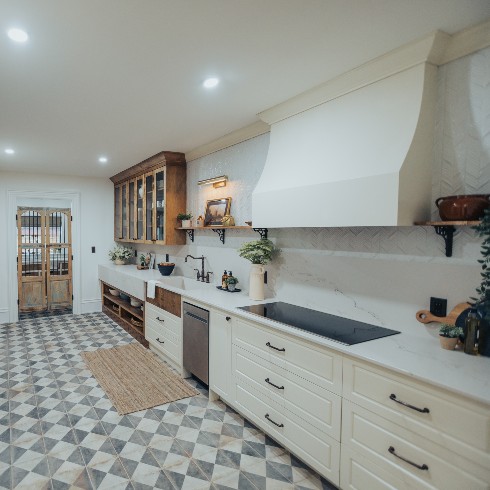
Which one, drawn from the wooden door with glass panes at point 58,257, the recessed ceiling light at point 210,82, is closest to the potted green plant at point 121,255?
the wooden door with glass panes at point 58,257

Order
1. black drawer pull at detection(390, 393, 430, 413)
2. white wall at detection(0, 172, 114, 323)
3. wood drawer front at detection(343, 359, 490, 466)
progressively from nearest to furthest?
1. wood drawer front at detection(343, 359, 490, 466)
2. black drawer pull at detection(390, 393, 430, 413)
3. white wall at detection(0, 172, 114, 323)

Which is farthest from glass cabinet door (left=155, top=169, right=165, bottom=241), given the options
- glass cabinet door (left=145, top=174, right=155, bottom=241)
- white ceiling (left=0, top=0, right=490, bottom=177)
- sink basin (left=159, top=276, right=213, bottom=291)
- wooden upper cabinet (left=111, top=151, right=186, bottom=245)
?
white ceiling (left=0, top=0, right=490, bottom=177)

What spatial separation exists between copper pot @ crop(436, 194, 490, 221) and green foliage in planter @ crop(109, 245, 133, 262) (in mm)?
5569

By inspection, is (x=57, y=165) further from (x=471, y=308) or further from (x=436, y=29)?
(x=471, y=308)

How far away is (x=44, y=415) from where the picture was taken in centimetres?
282

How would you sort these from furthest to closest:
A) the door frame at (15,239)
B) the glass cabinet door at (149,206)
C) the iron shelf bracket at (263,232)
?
1. the door frame at (15,239)
2. the glass cabinet door at (149,206)
3. the iron shelf bracket at (263,232)

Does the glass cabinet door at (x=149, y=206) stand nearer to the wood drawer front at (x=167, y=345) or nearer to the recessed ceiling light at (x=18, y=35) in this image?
the wood drawer front at (x=167, y=345)

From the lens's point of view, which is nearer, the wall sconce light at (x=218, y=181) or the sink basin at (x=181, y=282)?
the wall sconce light at (x=218, y=181)

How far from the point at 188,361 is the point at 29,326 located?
3527 mm

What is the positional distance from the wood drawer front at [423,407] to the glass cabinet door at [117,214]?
5.39m

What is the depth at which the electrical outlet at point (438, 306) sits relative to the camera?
192cm

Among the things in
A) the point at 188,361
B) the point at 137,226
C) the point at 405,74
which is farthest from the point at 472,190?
the point at 137,226

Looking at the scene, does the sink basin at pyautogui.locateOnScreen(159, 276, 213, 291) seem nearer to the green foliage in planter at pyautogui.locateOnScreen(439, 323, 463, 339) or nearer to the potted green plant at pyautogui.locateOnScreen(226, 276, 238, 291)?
the potted green plant at pyautogui.locateOnScreen(226, 276, 238, 291)

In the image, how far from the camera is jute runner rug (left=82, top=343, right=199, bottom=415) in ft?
10.1
